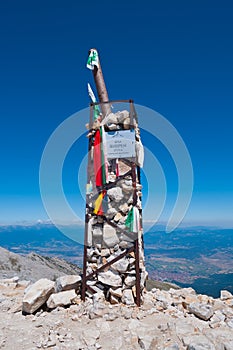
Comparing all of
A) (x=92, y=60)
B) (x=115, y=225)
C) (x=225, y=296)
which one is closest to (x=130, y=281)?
(x=115, y=225)

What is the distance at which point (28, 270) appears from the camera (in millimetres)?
20453

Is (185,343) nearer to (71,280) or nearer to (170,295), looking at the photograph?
(170,295)

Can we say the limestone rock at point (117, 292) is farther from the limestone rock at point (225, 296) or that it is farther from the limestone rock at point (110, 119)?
the limestone rock at point (110, 119)

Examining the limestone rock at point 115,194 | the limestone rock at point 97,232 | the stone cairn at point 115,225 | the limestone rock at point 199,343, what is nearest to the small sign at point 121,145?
the stone cairn at point 115,225

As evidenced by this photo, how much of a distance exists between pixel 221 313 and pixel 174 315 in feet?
4.95

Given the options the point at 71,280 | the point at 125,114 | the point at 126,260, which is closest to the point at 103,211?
the point at 126,260

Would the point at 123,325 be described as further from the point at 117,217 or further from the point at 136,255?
the point at 117,217

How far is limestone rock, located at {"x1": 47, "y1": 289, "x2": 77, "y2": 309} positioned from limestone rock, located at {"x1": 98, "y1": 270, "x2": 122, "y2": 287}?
1.11 meters

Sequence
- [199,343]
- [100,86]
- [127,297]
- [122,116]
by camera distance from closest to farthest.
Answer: [199,343], [127,297], [122,116], [100,86]

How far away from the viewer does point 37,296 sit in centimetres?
873

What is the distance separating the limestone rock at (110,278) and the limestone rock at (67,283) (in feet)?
3.17

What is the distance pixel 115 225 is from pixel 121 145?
2.98 m

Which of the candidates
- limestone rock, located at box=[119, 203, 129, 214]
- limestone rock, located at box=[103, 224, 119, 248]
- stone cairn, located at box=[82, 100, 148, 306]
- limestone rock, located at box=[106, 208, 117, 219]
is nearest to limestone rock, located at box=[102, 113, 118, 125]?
stone cairn, located at box=[82, 100, 148, 306]

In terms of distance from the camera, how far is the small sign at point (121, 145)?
9656 millimetres
